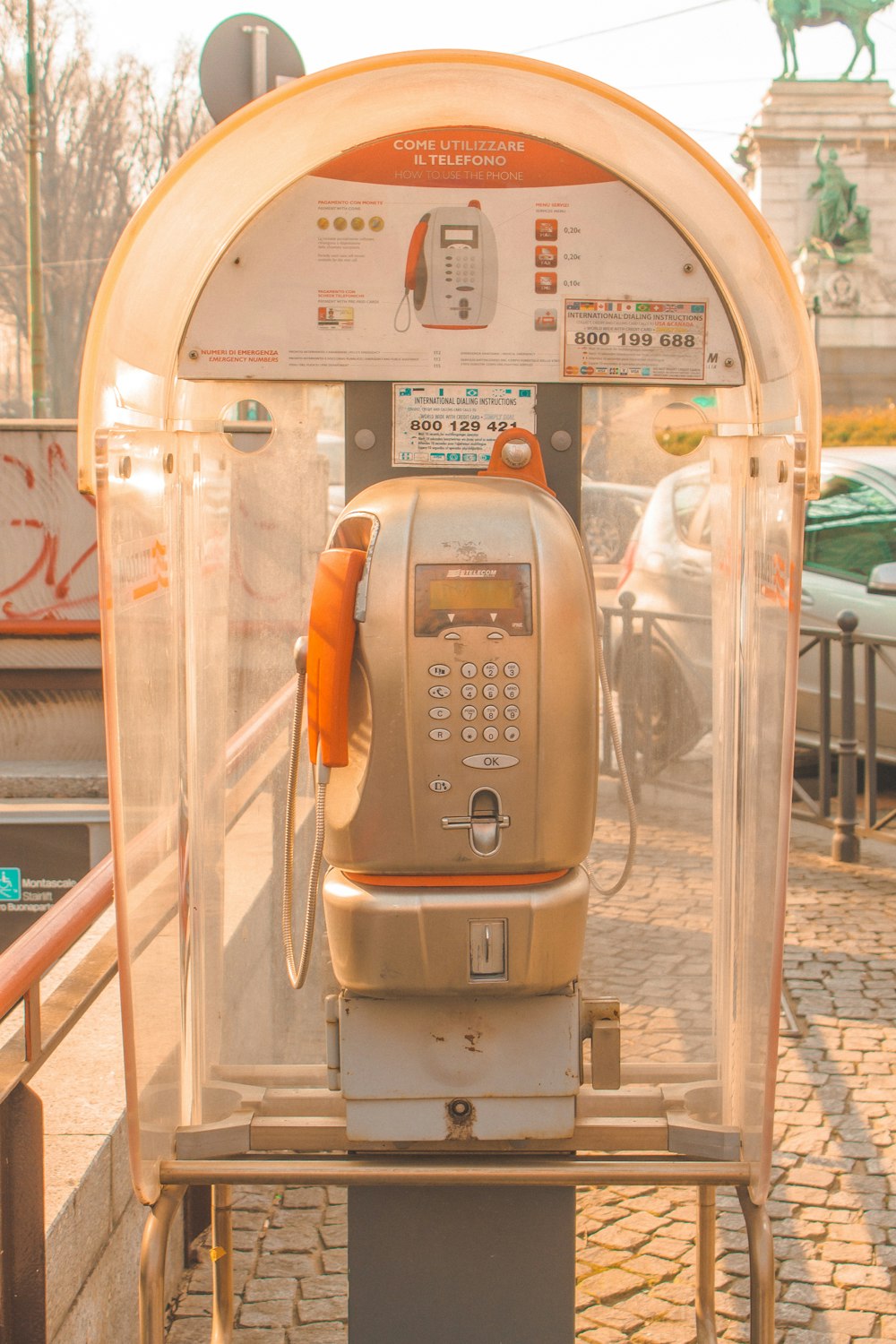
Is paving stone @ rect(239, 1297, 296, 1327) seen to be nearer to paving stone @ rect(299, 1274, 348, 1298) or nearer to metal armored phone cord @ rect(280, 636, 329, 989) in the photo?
paving stone @ rect(299, 1274, 348, 1298)

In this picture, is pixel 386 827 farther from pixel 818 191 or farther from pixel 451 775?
pixel 818 191

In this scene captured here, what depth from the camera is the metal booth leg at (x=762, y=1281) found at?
213cm

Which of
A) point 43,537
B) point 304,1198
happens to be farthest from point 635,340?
point 43,537

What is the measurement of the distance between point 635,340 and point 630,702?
684 mm

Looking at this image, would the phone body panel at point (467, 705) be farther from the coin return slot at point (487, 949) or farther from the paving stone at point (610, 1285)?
the paving stone at point (610, 1285)

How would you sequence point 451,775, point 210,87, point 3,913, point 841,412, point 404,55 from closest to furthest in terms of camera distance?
1. point 451,775
2. point 404,55
3. point 210,87
4. point 3,913
5. point 841,412

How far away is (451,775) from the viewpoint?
197 centimetres

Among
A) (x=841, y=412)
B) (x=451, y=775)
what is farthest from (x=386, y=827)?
(x=841, y=412)

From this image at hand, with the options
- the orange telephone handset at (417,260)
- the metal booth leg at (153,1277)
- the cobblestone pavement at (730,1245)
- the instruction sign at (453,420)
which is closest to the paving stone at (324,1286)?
the cobblestone pavement at (730,1245)

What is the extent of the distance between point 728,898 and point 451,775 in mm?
892

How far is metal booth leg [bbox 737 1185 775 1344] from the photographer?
2.13 metres

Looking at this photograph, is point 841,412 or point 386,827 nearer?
point 386,827

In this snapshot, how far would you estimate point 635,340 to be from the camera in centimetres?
245

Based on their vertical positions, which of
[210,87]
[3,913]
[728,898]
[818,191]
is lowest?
[3,913]
